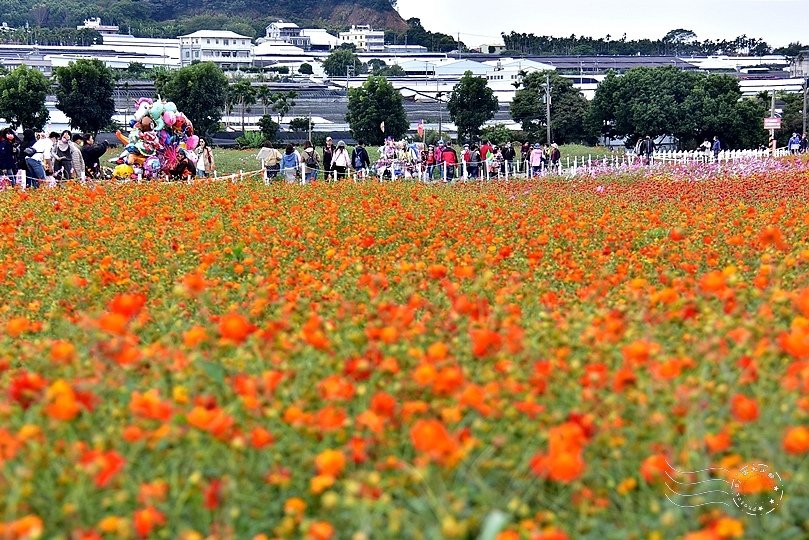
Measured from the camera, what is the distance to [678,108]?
50.4 metres

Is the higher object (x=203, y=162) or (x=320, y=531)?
(x=320, y=531)

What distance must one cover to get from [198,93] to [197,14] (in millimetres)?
106607

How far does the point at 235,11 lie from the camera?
156500mm

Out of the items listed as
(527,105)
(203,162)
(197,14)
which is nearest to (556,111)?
(527,105)

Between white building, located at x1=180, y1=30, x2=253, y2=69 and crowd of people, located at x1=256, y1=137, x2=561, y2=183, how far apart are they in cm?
9182

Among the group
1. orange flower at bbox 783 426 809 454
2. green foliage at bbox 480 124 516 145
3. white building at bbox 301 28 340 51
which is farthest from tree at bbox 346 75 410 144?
white building at bbox 301 28 340 51

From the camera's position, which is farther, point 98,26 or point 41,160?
point 98,26

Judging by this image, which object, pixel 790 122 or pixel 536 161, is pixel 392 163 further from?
pixel 790 122

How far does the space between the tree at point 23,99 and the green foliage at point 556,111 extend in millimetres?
19048

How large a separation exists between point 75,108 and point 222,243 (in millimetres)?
41926

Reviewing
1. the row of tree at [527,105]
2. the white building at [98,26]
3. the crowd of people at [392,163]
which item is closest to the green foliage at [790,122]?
the row of tree at [527,105]

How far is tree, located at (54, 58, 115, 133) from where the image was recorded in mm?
47094

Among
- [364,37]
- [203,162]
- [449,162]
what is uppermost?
[364,37]

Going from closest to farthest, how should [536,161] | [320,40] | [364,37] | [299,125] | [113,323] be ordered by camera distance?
[113,323], [536,161], [299,125], [320,40], [364,37]
